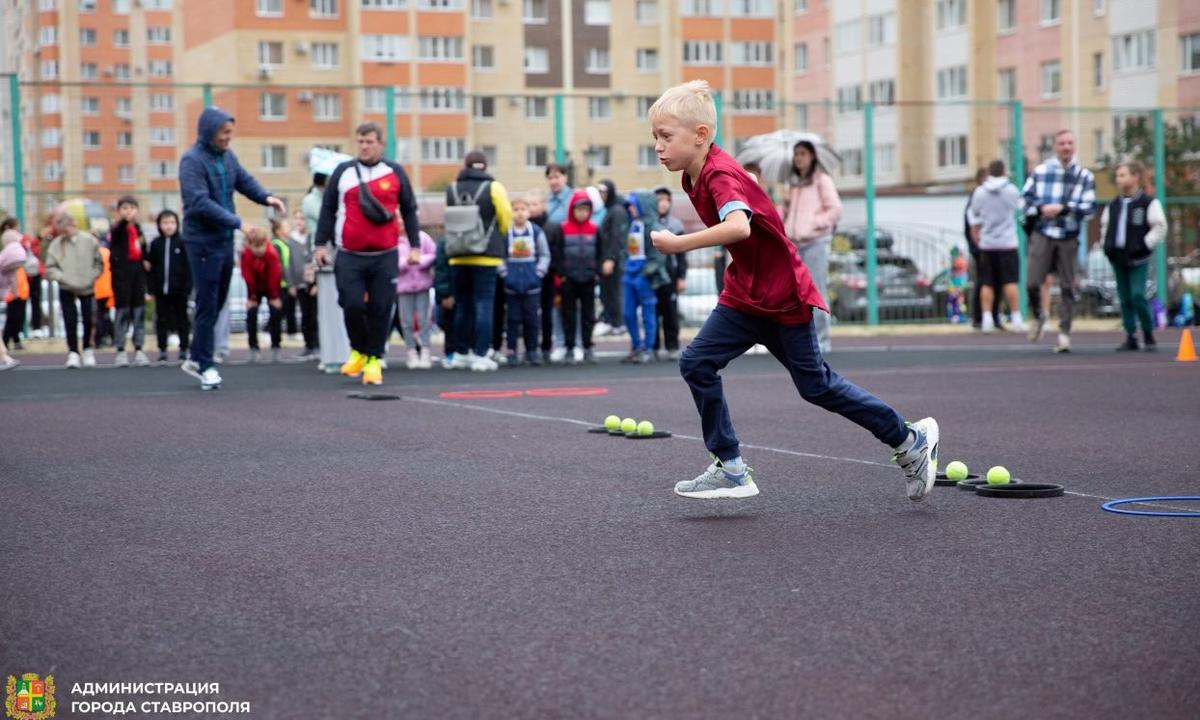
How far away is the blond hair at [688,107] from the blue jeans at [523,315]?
1053cm

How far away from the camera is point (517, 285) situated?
17125 mm

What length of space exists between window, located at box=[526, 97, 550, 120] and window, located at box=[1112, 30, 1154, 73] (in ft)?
147

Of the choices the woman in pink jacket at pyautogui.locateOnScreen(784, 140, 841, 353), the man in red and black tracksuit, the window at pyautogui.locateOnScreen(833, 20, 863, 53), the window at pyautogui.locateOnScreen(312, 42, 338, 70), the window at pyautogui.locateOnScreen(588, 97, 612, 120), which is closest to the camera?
the man in red and black tracksuit

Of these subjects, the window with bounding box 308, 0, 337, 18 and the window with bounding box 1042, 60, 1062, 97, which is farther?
the window with bounding box 308, 0, 337, 18

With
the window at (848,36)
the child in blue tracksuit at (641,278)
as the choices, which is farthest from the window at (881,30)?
the child in blue tracksuit at (641,278)

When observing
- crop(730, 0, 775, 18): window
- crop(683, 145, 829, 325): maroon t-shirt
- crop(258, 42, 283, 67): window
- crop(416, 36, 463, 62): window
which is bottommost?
crop(683, 145, 829, 325): maroon t-shirt

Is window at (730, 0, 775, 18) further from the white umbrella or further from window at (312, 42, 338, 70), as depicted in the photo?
the white umbrella

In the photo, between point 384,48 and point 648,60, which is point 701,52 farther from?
point 384,48

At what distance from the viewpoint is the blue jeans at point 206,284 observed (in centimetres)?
1365

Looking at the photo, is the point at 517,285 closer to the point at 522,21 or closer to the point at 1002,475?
the point at 1002,475

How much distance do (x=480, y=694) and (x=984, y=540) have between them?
8.47 feet

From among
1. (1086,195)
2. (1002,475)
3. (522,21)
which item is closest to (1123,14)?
(522,21)

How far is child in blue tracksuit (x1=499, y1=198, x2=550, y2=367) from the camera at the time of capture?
17.2 m

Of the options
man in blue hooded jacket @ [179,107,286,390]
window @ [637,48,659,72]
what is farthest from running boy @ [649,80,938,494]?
window @ [637,48,659,72]
